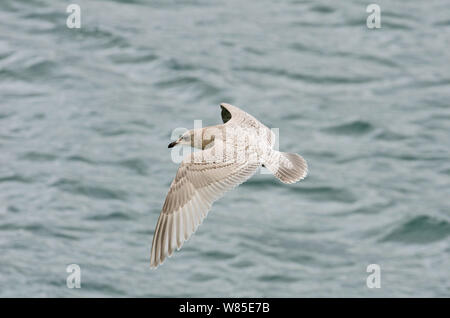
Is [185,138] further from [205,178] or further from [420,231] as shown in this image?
[420,231]

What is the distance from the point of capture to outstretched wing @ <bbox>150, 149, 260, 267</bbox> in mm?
9336

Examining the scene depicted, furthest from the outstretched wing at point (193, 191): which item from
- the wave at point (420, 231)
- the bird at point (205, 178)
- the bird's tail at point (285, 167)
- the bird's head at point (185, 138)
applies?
the wave at point (420, 231)

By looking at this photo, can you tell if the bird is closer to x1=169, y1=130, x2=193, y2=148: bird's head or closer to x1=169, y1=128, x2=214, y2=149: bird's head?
x1=169, y1=128, x2=214, y2=149: bird's head

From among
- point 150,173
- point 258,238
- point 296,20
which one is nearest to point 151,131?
point 150,173

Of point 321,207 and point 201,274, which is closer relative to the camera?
point 201,274

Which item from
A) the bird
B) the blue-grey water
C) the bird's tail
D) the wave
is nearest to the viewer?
the bird

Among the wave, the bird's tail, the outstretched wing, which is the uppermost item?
the wave

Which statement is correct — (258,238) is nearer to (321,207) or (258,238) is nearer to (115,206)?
(321,207)

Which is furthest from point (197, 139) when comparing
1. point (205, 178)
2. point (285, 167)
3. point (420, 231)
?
point (420, 231)

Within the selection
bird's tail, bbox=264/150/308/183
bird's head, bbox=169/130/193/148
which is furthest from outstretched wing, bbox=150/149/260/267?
bird's head, bbox=169/130/193/148

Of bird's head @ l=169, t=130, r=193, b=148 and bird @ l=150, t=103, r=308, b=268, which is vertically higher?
bird's head @ l=169, t=130, r=193, b=148

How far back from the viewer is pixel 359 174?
17.5m
